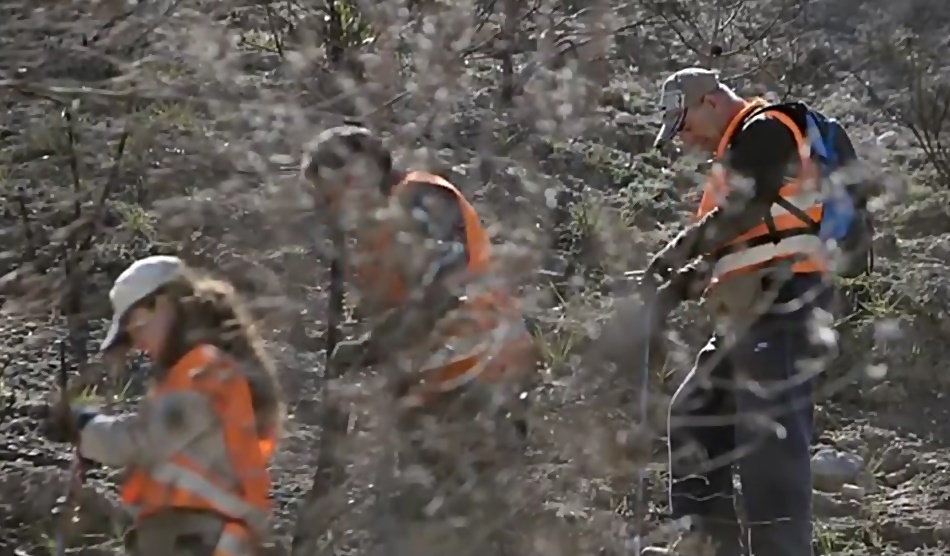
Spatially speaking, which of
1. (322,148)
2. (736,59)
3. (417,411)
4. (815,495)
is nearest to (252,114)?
(322,148)

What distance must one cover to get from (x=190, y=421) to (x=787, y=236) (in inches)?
70.9

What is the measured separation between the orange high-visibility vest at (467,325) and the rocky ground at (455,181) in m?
0.16

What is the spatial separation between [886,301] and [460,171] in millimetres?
2280

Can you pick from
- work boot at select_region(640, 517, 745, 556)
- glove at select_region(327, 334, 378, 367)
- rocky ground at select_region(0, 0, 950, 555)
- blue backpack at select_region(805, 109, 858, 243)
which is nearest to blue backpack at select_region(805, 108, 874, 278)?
blue backpack at select_region(805, 109, 858, 243)

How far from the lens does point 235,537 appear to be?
11.8ft

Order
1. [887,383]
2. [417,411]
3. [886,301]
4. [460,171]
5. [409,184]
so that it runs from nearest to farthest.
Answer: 1. [417,411]
2. [409,184]
3. [460,171]
4. [887,383]
5. [886,301]

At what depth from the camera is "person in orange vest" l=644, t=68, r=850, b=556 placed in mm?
4332

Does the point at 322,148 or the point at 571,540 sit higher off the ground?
the point at 322,148

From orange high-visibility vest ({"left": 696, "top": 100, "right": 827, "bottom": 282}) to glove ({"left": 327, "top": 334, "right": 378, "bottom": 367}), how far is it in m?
1.28

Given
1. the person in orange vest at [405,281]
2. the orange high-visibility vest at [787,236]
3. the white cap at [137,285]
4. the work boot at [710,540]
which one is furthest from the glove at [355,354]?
the work boot at [710,540]

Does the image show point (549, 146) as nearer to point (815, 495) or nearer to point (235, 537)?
point (815, 495)

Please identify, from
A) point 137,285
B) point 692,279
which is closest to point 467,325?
point 137,285

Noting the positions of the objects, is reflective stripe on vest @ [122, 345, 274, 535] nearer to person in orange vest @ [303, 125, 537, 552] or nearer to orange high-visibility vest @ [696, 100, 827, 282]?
person in orange vest @ [303, 125, 537, 552]

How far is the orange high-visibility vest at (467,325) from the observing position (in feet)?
11.4
